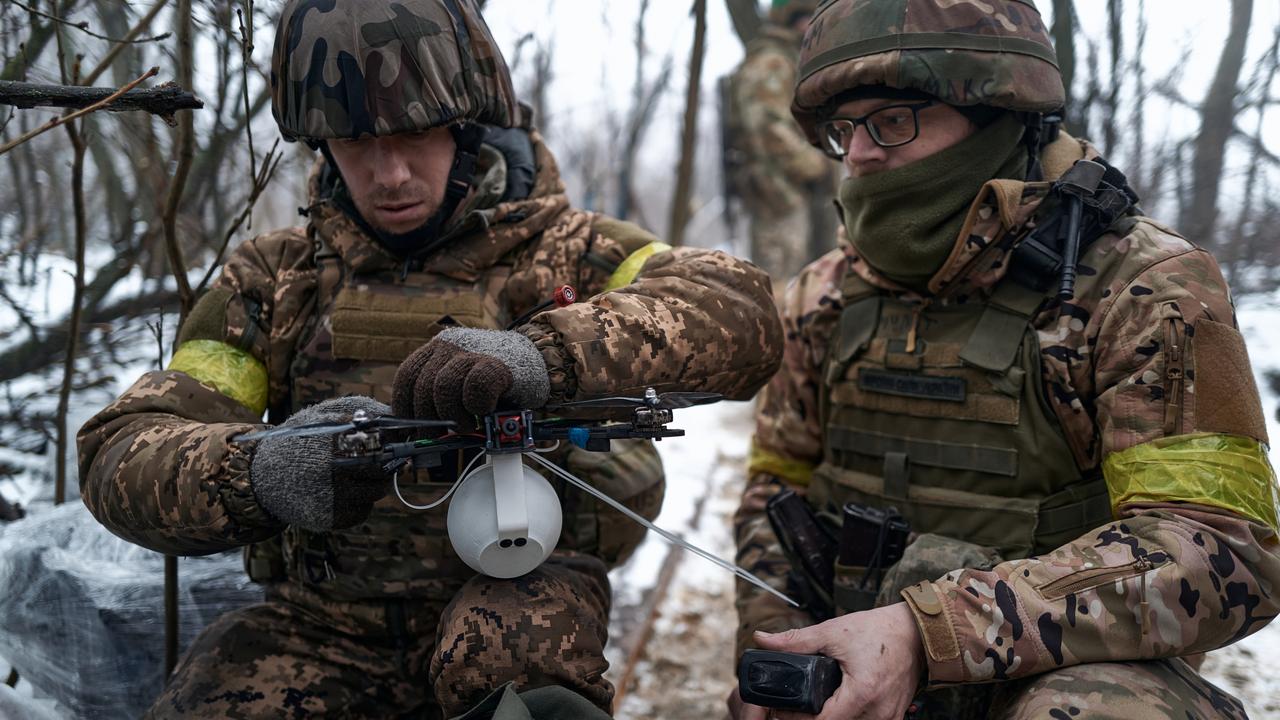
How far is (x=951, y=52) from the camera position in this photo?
223cm

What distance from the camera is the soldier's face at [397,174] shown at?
7.27ft

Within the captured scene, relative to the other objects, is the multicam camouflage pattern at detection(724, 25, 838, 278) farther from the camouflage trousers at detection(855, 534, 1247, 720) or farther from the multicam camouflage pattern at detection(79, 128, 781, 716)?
the camouflage trousers at detection(855, 534, 1247, 720)

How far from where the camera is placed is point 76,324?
2887 millimetres

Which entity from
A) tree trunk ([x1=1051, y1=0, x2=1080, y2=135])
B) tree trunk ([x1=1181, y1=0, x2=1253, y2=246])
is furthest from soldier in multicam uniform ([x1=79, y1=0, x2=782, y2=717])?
tree trunk ([x1=1181, y1=0, x2=1253, y2=246])

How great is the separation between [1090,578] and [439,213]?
5.74ft

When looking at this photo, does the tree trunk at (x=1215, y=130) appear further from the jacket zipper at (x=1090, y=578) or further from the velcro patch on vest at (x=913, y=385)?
the jacket zipper at (x=1090, y=578)

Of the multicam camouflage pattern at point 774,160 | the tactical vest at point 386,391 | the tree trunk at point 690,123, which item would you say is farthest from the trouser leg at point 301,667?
the multicam camouflage pattern at point 774,160

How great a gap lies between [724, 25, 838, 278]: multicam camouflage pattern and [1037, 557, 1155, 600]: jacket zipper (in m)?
9.23

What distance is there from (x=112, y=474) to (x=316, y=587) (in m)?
0.61

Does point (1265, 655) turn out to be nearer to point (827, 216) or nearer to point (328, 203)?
point (328, 203)

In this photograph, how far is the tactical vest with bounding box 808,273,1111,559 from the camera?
2.25 m

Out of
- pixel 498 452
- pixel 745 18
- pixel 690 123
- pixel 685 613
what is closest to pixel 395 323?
pixel 498 452

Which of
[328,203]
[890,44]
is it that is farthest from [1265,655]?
[328,203]

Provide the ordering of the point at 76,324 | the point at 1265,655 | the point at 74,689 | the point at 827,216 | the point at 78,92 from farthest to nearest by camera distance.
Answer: the point at 827,216
the point at 1265,655
the point at 76,324
the point at 74,689
the point at 78,92
